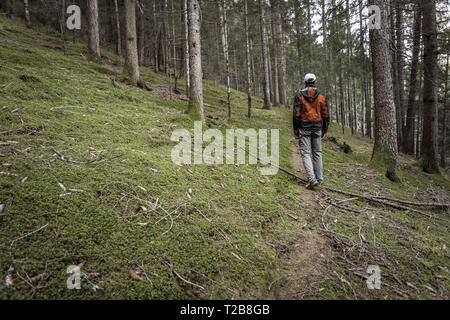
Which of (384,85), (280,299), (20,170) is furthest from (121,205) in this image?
(384,85)

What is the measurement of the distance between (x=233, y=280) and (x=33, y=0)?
3291cm

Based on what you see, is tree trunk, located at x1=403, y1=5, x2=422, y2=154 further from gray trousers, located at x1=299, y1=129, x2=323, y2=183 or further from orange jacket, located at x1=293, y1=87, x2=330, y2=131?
gray trousers, located at x1=299, y1=129, x2=323, y2=183

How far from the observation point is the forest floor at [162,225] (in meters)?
1.78

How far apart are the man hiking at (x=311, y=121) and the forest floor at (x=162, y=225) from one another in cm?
52

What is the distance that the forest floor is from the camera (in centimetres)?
178

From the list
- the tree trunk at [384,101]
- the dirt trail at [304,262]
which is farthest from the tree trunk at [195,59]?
the tree trunk at [384,101]

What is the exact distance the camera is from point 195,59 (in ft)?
20.0

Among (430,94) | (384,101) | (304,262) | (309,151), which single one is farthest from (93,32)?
(430,94)

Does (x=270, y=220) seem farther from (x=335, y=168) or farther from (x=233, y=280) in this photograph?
(x=335, y=168)

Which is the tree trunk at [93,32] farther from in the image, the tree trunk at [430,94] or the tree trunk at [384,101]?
the tree trunk at [430,94]

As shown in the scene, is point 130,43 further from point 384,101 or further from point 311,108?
point 384,101

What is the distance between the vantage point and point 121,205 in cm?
242

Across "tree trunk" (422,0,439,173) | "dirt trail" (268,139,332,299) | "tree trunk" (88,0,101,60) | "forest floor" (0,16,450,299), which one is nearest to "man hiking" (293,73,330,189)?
"forest floor" (0,16,450,299)

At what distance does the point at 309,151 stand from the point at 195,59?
4105 millimetres
